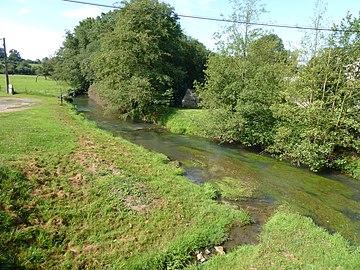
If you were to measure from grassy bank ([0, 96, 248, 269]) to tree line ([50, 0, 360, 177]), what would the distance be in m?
7.47

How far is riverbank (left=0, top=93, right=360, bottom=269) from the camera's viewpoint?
628 centimetres

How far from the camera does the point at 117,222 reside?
7.49 metres

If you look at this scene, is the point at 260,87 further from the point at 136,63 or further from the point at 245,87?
the point at 136,63

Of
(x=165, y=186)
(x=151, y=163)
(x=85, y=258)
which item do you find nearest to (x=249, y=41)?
(x=151, y=163)

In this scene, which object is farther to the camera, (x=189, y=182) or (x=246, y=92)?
(x=246, y=92)

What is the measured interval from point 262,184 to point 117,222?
23.0ft

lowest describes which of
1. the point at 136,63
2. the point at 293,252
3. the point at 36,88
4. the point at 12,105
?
the point at 293,252

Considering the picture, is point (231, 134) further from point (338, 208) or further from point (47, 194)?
point (47, 194)

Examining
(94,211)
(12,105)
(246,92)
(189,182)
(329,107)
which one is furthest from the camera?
(12,105)

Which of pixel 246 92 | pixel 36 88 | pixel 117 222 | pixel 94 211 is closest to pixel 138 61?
pixel 246 92

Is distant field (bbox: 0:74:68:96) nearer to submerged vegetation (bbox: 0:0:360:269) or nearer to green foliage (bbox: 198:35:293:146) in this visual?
submerged vegetation (bbox: 0:0:360:269)

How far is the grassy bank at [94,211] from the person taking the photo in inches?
246

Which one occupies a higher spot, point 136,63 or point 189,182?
point 136,63

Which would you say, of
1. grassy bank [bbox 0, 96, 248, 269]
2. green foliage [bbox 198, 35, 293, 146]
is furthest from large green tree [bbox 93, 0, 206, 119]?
grassy bank [bbox 0, 96, 248, 269]
